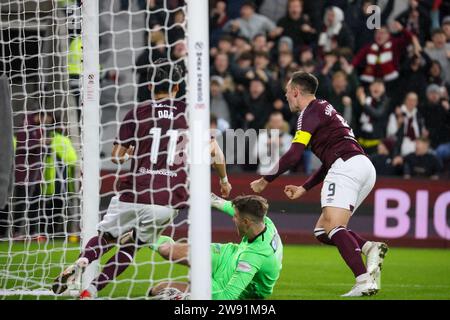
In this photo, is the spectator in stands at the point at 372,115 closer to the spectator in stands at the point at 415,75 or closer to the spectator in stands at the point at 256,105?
the spectator in stands at the point at 415,75

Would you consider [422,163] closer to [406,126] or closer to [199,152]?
[406,126]

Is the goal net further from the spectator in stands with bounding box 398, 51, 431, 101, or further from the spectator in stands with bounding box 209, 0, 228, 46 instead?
the spectator in stands with bounding box 398, 51, 431, 101

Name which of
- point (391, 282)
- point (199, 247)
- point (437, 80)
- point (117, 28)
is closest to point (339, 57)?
point (437, 80)

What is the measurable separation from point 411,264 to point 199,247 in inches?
215

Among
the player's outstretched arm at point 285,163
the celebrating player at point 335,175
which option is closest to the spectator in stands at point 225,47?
the celebrating player at point 335,175

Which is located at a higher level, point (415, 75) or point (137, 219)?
point (415, 75)

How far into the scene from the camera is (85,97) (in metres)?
7.42

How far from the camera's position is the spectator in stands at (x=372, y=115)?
13.5m

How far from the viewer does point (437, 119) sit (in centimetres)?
1369

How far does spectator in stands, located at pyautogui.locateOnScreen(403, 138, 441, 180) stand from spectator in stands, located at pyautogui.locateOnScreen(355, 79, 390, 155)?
0.55 metres

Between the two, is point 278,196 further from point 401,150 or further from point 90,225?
point 90,225

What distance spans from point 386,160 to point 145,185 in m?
6.85

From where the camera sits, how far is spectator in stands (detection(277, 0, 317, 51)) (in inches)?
563

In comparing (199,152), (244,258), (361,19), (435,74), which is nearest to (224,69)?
(361,19)
